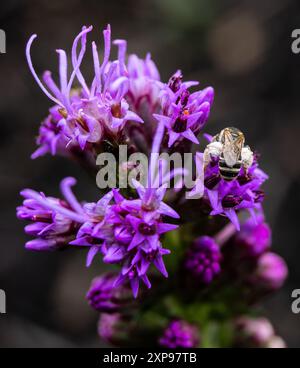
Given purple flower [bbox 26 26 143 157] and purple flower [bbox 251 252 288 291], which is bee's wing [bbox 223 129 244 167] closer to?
purple flower [bbox 26 26 143 157]

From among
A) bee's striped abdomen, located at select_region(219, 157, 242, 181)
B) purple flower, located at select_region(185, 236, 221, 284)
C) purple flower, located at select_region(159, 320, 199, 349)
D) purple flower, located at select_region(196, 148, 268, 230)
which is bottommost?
purple flower, located at select_region(159, 320, 199, 349)

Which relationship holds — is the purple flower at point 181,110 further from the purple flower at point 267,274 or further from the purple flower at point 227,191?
the purple flower at point 267,274

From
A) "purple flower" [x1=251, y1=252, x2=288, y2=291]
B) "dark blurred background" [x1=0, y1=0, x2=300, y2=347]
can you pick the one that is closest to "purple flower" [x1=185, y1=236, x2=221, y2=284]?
"purple flower" [x1=251, y1=252, x2=288, y2=291]

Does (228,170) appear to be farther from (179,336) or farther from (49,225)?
(179,336)

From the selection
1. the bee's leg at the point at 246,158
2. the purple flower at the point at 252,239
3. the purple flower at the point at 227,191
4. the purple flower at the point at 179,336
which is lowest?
the purple flower at the point at 179,336

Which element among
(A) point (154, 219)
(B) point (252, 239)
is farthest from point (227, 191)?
(B) point (252, 239)

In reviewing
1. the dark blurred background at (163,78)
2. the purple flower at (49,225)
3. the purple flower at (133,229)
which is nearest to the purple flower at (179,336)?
the purple flower at (133,229)
